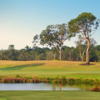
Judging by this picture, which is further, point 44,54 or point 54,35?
point 44,54

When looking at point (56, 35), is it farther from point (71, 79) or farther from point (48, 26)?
point (71, 79)

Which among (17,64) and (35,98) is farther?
(17,64)

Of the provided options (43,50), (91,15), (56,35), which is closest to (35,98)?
(91,15)

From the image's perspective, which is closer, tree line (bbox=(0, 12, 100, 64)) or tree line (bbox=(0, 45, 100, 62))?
tree line (bbox=(0, 12, 100, 64))

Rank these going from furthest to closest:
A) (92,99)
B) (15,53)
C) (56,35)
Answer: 1. (15,53)
2. (56,35)
3. (92,99)

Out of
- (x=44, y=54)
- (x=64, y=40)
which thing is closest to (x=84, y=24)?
(x=64, y=40)

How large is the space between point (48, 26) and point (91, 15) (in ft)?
61.3

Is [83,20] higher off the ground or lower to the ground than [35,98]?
higher

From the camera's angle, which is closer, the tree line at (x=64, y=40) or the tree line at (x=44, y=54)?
the tree line at (x=64, y=40)

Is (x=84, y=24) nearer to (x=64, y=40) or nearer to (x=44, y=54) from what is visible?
(x=64, y=40)

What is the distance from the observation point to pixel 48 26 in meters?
81.2

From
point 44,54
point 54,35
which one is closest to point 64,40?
point 54,35

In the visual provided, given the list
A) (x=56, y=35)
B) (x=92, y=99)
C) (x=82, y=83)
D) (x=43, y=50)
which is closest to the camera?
(x=92, y=99)

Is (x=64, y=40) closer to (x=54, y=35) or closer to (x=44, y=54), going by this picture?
(x=54, y=35)
